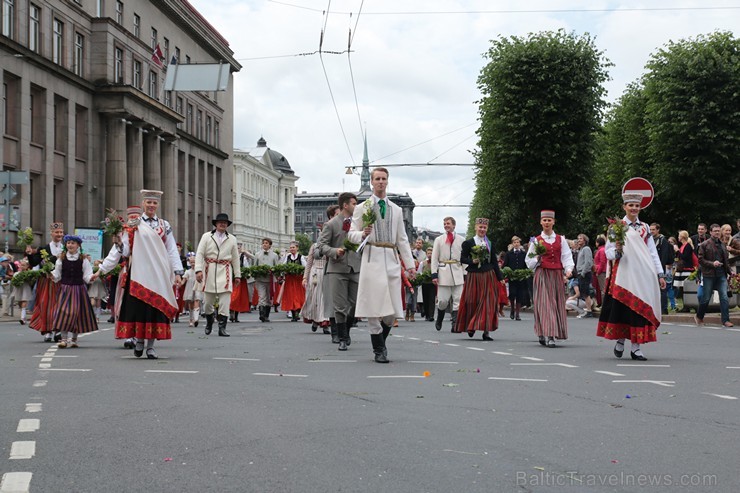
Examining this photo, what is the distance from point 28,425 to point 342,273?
761 centimetres

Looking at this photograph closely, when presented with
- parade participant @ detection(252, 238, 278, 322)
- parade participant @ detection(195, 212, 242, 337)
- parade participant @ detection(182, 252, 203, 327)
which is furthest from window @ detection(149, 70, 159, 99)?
parade participant @ detection(195, 212, 242, 337)

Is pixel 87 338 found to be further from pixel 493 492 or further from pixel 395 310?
pixel 493 492

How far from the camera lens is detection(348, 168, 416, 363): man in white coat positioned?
39.3 feet

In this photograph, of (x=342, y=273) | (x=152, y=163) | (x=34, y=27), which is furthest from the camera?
(x=152, y=163)

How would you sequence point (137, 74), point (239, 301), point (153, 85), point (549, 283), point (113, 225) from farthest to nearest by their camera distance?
point (153, 85) → point (137, 74) → point (239, 301) → point (549, 283) → point (113, 225)

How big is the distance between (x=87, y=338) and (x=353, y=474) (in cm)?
1309

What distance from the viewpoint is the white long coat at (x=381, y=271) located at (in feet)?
39.4

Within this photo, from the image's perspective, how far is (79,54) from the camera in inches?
1982

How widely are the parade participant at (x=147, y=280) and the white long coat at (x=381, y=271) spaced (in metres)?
2.14

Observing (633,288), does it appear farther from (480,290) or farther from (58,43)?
(58,43)

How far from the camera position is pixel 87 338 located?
699 inches

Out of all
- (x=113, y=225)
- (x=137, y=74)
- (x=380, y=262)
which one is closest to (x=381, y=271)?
(x=380, y=262)

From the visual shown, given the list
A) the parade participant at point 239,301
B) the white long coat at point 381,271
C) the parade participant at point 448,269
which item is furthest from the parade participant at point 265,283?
the white long coat at point 381,271

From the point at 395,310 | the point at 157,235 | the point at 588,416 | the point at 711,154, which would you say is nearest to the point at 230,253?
the point at 157,235
